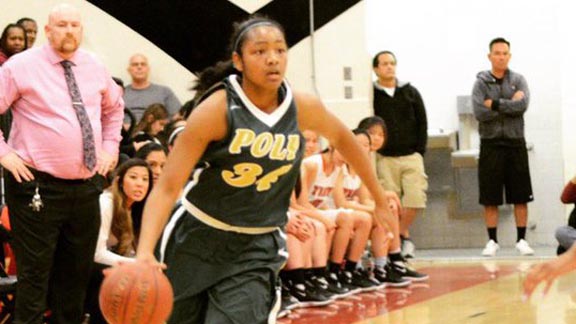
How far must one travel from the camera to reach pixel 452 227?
12289 mm

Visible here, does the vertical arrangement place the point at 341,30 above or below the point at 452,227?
above

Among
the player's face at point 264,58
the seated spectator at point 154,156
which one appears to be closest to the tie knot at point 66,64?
the seated spectator at point 154,156

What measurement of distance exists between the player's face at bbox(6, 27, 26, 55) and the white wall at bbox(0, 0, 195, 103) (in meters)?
1.54

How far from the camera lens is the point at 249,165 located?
4316 mm

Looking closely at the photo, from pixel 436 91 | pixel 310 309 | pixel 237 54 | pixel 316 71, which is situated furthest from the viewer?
pixel 436 91

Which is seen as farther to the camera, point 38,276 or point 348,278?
point 348,278

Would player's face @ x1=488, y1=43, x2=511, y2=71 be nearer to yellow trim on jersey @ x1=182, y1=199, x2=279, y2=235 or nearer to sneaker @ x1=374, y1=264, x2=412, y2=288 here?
sneaker @ x1=374, y1=264, x2=412, y2=288

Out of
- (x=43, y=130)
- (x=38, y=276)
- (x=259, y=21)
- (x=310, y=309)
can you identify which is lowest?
(x=310, y=309)

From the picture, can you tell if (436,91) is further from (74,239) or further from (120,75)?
(74,239)

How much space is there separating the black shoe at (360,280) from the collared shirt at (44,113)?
3.67 meters

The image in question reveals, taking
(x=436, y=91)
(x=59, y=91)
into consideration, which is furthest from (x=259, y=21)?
(x=436, y=91)

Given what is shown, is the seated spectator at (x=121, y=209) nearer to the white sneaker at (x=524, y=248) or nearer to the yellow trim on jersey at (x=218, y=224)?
the yellow trim on jersey at (x=218, y=224)

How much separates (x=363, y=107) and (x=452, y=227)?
182 centimetres

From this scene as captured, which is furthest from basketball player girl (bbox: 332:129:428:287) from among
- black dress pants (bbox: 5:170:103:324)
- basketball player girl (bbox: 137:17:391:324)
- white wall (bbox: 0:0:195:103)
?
basketball player girl (bbox: 137:17:391:324)
